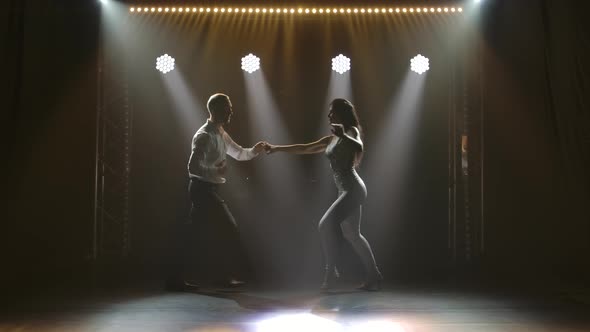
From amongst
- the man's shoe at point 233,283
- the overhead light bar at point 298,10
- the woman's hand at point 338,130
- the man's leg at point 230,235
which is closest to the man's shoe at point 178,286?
the man's shoe at point 233,283

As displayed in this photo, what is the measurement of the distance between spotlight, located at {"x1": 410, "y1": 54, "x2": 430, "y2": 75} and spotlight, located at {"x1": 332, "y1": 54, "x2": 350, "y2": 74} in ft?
3.13

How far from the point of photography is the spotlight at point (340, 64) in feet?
23.8

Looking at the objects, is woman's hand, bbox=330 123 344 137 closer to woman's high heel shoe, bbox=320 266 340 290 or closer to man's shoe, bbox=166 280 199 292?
woman's high heel shoe, bbox=320 266 340 290

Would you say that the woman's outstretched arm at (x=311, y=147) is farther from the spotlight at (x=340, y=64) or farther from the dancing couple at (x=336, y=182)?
the spotlight at (x=340, y=64)

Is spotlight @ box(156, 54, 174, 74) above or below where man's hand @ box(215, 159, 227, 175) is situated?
above

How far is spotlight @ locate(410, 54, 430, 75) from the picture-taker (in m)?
7.31

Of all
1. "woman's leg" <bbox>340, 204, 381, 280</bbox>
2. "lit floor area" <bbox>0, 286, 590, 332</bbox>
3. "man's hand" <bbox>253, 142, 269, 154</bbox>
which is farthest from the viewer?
"man's hand" <bbox>253, 142, 269, 154</bbox>

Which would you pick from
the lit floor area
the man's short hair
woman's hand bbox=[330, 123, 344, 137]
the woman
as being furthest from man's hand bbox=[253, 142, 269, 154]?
the lit floor area

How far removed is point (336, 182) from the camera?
4688mm

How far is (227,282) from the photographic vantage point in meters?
5.06

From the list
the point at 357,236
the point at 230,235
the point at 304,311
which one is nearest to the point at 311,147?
the point at 357,236

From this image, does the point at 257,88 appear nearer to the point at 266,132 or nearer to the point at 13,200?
the point at 266,132

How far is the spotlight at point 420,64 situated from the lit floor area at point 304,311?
357 cm

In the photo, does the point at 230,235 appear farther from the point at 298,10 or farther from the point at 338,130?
the point at 298,10
